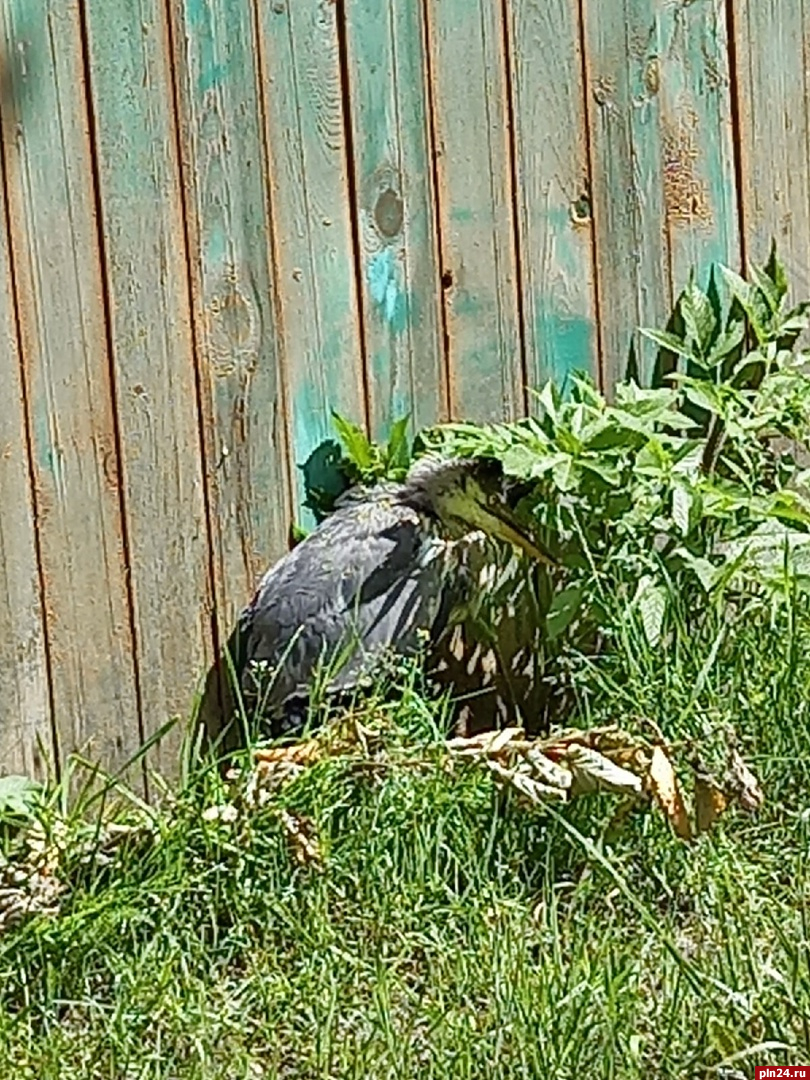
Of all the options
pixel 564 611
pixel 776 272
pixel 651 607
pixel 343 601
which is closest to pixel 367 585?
pixel 343 601

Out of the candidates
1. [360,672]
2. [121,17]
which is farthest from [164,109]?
[360,672]

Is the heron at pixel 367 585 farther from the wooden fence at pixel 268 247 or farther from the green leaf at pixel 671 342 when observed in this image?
the green leaf at pixel 671 342

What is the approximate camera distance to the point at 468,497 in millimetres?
3885

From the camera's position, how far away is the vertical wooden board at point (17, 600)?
12.2ft

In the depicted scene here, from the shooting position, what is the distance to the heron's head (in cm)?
389

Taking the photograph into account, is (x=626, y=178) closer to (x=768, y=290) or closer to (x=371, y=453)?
(x=768, y=290)

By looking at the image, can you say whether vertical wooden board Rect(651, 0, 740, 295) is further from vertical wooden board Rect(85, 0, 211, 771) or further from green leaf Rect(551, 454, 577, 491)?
vertical wooden board Rect(85, 0, 211, 771)

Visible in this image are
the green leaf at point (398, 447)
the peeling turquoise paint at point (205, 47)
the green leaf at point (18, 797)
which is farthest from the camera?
the green leaf at point (398, 447)

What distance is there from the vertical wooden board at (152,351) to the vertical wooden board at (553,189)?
2.41ft

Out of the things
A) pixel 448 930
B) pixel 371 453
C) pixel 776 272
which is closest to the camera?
pixel 448 930

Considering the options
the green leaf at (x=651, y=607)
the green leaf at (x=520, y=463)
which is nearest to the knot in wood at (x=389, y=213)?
the green leaf at (x=520, y=463)

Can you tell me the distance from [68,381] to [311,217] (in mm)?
580

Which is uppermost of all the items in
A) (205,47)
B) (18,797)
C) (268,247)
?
(205,47)

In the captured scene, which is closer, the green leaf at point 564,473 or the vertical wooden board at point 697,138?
the green leaf at point 564,473
